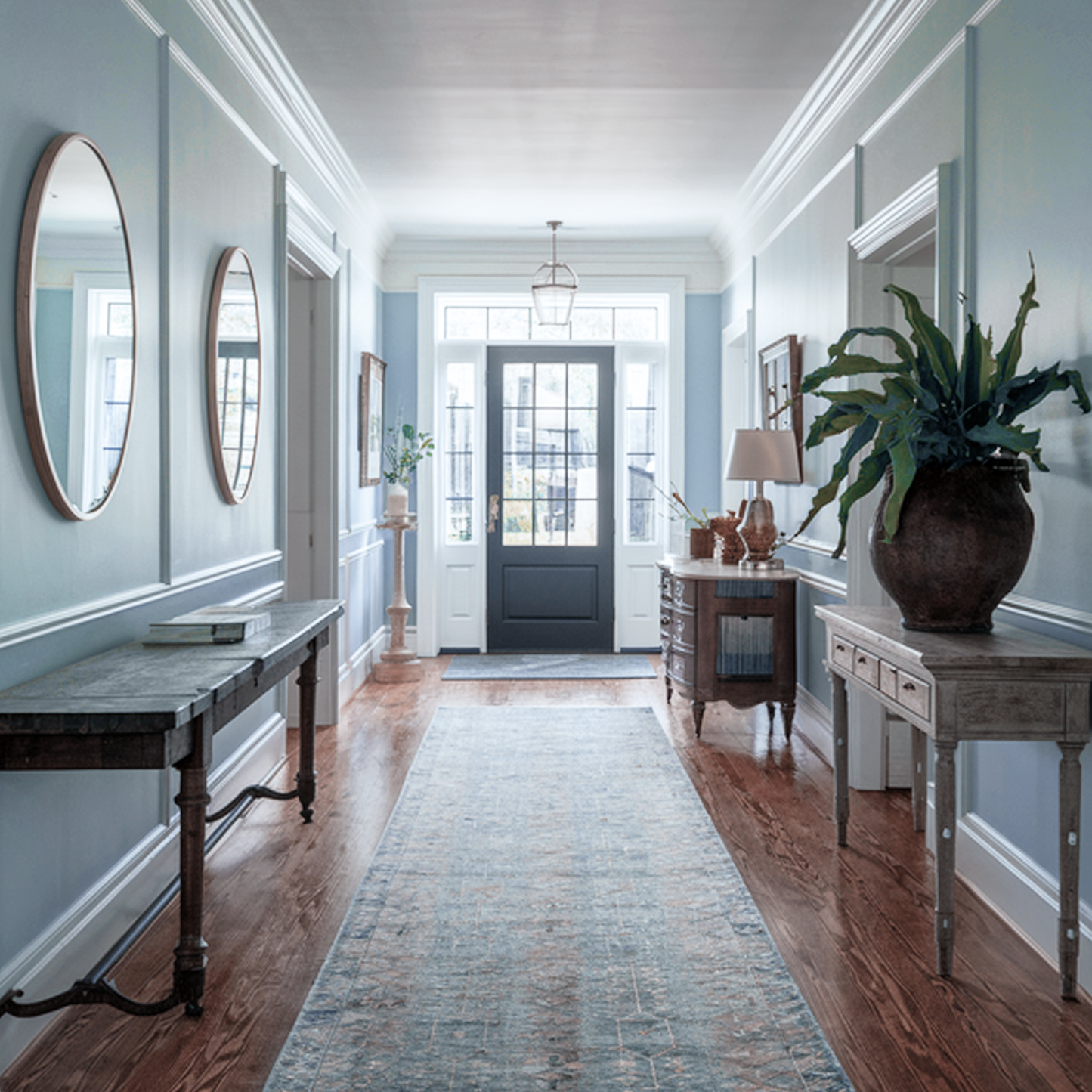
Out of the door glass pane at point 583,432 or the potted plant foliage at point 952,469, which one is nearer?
the potted plant foliage at point 952,469

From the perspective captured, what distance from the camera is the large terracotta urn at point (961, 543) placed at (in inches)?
99.4

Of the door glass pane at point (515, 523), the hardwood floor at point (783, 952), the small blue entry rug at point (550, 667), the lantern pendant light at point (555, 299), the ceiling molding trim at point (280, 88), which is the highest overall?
the ceiling molding trim at point (280, 88)

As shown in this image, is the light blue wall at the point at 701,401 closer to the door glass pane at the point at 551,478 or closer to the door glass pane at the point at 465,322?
the door glass pane at the point at 551,478

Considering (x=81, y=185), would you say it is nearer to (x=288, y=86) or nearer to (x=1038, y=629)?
(x=288, y=86)

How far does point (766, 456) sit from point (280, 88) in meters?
2.65

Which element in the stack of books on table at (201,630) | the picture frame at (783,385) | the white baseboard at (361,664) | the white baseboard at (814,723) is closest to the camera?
the stack of books on table at (201,630)

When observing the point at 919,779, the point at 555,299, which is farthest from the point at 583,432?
the point at 919,779

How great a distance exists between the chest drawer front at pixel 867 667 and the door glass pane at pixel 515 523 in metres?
4.43

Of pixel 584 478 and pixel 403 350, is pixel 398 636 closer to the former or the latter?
pixel 584 478

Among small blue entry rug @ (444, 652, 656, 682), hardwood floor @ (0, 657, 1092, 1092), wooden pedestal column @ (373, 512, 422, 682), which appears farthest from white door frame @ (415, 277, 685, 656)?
hardwood floor @ (0, 657, 1092, 1092)

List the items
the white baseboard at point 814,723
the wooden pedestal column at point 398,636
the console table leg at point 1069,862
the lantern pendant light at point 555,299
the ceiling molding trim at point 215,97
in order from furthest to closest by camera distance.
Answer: the wooden pedestal column at point 398,636 < the lantern pendant light at point 555,299 < the white baseboard at point 814,723 < the ceiling molding trim at point 215,97 < the console table leg at point 1069,862

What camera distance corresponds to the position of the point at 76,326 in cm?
235

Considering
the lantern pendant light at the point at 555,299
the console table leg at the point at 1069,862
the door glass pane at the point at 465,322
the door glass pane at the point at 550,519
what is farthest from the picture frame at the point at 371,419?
the console table leg at the point at 1069,862

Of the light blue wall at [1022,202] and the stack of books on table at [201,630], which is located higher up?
the light blue wall at [1022,202]
